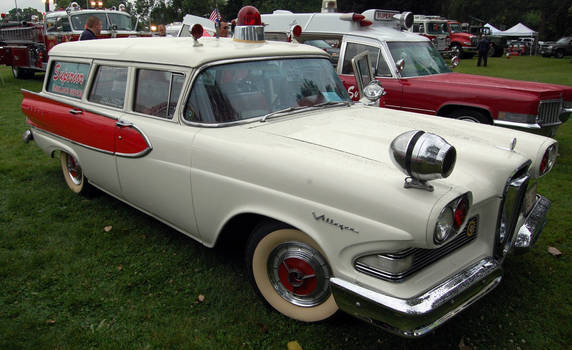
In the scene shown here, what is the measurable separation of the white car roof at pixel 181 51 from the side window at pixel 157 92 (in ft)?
0.34

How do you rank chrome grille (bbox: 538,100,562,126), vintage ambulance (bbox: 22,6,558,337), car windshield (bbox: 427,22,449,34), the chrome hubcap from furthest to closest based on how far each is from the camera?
car windshield (bbox: 427,22,449,34), chrome grille (bbox: 538,100,562,126), the chrome hubcap, vintage ambulance (bbox: 22,6,558,337)

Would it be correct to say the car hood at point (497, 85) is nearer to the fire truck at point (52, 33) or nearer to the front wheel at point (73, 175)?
the front wheel at point (73, 175)

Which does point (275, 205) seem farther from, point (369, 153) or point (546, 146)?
point (546, 146)

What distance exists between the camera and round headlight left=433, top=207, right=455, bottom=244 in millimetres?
2017

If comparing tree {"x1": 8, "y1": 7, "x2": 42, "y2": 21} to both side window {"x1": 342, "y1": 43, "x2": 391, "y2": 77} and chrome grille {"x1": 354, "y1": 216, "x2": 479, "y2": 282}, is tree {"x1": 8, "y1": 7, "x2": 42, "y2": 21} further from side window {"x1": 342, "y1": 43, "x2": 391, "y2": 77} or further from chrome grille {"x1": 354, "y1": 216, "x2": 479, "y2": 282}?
chrome grille {"x1": 354, "y1": 216, "x2": 479, "y2": 282}

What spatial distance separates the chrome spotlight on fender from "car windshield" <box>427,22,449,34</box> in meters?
24.7

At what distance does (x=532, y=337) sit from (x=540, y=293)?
53cm

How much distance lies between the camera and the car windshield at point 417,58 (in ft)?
21.4

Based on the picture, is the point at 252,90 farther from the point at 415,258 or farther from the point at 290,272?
the point at 415,258

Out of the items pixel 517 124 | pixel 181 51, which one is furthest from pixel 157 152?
pixel 517 124

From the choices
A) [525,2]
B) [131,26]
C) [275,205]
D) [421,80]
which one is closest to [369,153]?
[275,205]

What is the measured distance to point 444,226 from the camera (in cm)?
207

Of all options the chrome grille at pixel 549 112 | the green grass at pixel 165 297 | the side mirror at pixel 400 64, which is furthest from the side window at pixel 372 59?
the green grass at pixel 165 297

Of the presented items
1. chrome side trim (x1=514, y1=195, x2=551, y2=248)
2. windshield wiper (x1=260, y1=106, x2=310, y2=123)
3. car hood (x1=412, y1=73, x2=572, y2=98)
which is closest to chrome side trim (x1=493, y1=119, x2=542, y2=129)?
car hood (x1=412, y1=73, x2=572, y2=98)
